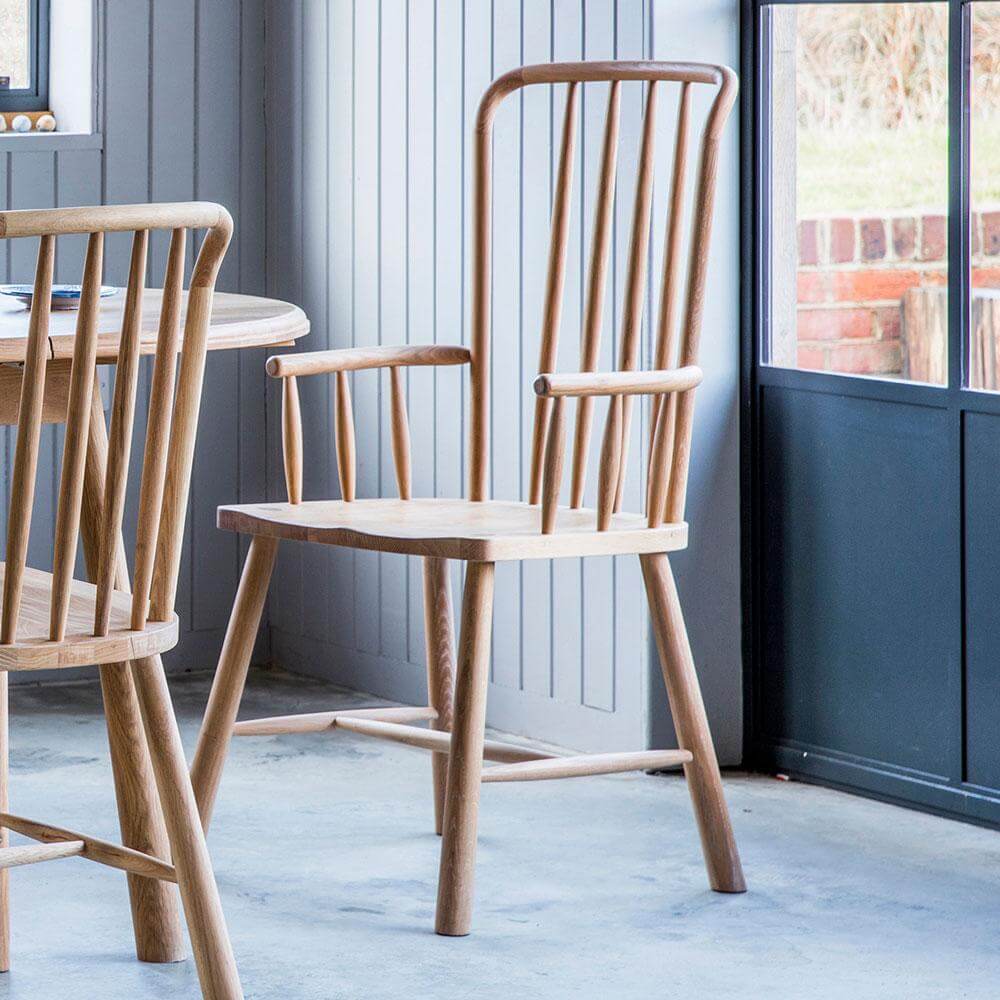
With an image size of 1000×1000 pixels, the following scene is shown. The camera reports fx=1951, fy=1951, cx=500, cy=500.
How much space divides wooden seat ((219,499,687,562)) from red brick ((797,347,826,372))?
0.58m

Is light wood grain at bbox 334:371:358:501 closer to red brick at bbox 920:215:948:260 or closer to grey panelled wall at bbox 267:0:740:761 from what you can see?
grey panelled wall at bbox 267:0:740:761

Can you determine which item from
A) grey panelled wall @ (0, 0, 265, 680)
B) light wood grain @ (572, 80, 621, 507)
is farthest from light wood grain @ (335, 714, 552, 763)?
grey panelled wall @ (0, 0, 265, 680)

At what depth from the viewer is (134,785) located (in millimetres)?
2211

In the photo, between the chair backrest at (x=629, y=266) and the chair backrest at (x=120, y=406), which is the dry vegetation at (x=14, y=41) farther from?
the chair backrest at (x=120, y=406)

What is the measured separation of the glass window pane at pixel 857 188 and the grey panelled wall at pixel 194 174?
1.25 m

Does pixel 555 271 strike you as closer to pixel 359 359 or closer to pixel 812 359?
pixel 359 359

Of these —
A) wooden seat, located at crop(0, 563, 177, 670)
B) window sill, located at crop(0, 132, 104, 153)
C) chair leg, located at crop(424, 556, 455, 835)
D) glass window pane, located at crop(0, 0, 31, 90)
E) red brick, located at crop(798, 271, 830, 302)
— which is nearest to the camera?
wooden seat, located at crop(0, 563, 177, 670)

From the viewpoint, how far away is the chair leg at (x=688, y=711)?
2.49 metres

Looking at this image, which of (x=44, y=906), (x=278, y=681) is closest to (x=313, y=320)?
(x=278, y=681)

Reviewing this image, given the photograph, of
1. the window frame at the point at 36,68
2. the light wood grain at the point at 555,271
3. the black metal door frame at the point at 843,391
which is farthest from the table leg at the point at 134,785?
the window frame at the point at 36,68

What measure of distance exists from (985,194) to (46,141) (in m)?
1.84

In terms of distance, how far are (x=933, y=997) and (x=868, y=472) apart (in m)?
1.01

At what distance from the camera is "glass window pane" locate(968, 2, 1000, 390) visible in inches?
108

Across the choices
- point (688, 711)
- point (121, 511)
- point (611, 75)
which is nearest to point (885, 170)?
point (611, 75)
